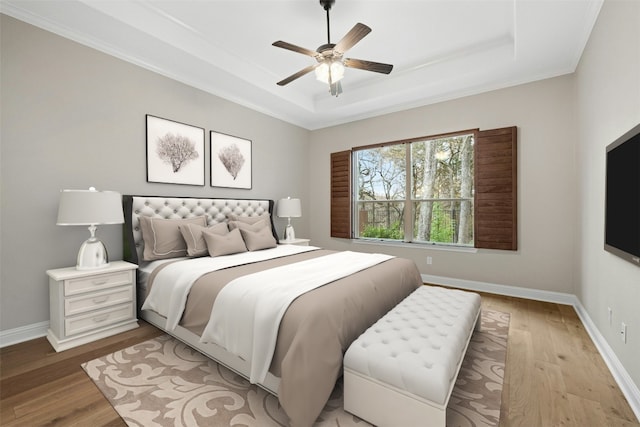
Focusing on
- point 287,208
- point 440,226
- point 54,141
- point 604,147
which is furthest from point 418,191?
point 54,141

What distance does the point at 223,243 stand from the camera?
3.16 metres

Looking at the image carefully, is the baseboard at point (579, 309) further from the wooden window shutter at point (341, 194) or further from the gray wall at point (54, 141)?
the gray wall at point (54, 141)

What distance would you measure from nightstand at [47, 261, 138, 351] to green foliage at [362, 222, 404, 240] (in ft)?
11.8

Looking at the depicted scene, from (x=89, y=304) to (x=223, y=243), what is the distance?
49.2 inches

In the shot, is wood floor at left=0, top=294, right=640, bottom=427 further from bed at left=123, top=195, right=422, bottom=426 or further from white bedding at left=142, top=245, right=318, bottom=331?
bed at left=123, top=195, right=422, bottom=426

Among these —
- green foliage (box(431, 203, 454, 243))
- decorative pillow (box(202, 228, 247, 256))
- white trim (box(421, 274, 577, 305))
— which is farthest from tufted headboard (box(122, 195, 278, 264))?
white trim (box(421, 274, 577, 305))

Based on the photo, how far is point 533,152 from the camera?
3562 mm

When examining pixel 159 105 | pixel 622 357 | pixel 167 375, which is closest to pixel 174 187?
pixel 159 105

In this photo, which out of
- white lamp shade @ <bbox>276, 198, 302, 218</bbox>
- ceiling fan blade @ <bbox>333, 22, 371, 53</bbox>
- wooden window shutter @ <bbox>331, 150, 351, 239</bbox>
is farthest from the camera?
wooden window shutter @ <bbox>331, 150, 351, 239</bbox>

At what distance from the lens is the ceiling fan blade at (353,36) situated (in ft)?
6.75

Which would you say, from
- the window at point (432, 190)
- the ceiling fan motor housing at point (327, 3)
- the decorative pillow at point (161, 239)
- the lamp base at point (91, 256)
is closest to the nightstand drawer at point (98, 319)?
the lamp base at point (91, 256)

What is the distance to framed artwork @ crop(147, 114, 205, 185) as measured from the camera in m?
3.31

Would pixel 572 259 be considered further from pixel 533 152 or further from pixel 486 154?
pixel 486 154

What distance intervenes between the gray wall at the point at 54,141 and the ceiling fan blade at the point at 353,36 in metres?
2.31
